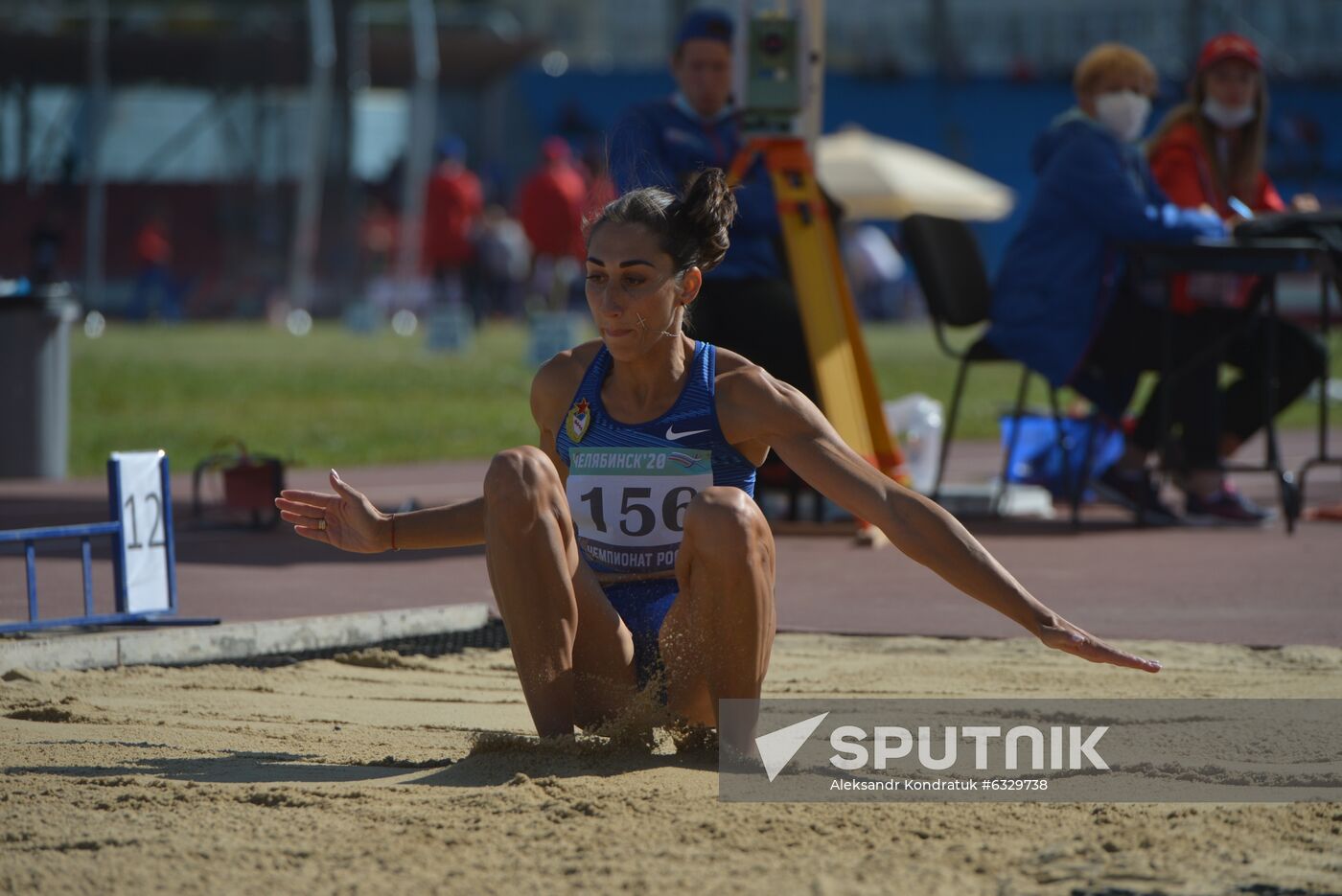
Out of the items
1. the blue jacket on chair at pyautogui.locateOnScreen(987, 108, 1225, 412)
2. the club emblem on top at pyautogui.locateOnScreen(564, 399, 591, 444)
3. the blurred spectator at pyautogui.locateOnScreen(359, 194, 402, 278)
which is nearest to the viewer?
the club emblem on top at pyautogui.locateOnScreen(564, 399, 591, 444)

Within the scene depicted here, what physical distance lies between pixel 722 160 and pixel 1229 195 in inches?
111

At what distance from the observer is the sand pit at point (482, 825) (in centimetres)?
320

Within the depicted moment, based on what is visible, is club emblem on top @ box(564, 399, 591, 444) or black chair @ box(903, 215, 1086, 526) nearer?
club emblem on top @ box(564, 399, 591, 444)

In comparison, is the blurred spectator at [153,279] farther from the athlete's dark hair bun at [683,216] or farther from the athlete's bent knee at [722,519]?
the athlete's bent knee at [722,519]

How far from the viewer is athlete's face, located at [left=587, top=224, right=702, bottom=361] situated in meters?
4.08

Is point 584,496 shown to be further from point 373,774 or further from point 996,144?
point 996,144

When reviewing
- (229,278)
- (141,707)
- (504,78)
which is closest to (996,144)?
(504,78)

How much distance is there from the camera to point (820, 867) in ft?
10.7

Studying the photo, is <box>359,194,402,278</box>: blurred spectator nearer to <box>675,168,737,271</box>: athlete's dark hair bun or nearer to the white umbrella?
the white umbrella

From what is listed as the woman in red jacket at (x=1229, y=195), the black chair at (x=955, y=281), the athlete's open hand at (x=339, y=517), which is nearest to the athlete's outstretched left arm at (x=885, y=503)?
the athlete's open hand at (x=339, y=517)

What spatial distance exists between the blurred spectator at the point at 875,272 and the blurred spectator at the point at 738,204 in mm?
23755

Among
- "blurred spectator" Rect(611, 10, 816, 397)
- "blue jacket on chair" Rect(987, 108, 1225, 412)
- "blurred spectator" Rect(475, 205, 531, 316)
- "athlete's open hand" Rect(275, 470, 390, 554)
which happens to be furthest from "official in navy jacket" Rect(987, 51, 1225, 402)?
"blurred spectator" Rect(475, 205, 531, 316)

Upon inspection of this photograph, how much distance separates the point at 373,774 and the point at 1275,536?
6.09 m

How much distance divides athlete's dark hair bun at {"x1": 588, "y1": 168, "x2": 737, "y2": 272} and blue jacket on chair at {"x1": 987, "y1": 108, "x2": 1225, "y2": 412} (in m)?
5.03
